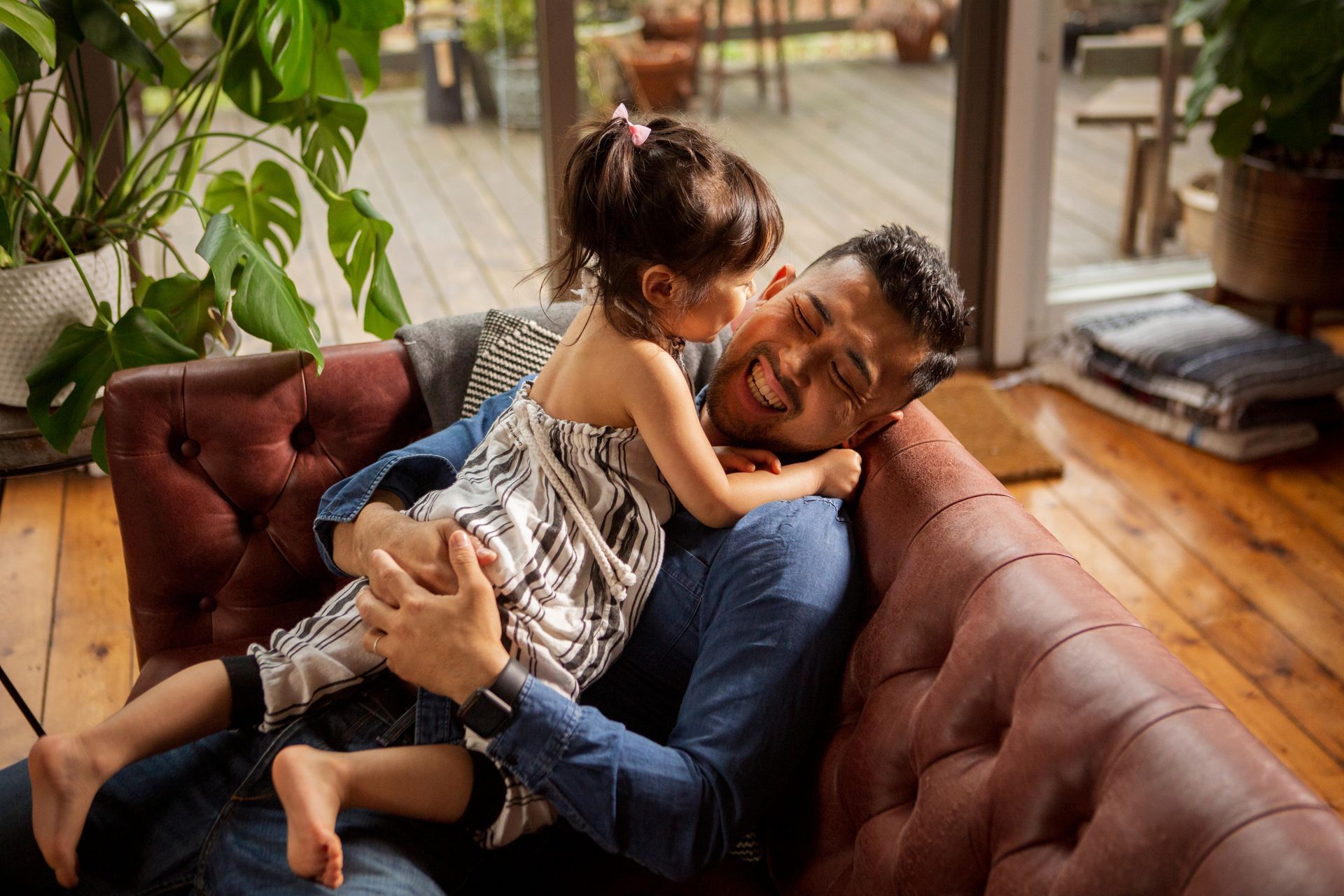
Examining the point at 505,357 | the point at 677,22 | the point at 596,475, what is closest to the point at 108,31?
the point at 505,357

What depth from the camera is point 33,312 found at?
5.89 ft

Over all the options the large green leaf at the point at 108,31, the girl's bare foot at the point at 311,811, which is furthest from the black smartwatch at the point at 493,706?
the large green leaf at the point at 108,31

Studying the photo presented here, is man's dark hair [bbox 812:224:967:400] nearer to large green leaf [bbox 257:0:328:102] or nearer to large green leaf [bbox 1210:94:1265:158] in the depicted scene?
large green leaf [bbox 257:0:328:102]

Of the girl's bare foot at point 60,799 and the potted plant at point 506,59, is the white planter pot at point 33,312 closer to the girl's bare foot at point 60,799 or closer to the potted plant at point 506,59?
the girl's bare foot at point 60,799

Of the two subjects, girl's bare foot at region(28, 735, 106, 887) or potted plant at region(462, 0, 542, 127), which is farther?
potted plant at region(462, 0, 542, 127)

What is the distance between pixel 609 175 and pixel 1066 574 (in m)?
0.68

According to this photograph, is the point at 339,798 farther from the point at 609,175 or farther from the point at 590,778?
the point at 609,175

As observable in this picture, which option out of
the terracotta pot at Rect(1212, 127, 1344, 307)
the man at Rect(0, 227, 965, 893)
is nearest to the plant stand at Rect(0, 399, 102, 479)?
the man at Rect(0, 227, 965, 893)

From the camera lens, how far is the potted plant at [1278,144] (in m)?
2.84

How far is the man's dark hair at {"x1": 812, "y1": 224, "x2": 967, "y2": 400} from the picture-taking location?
1439mm

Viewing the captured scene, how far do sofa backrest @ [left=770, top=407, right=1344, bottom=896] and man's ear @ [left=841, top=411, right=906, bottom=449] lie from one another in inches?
2.5

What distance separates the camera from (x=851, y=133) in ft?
12.7

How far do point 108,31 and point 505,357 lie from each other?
0.76m

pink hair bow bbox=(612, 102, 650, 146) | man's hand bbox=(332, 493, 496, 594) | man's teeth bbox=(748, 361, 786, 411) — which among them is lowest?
man's hand bbox=(332, 493, 496, 594)
